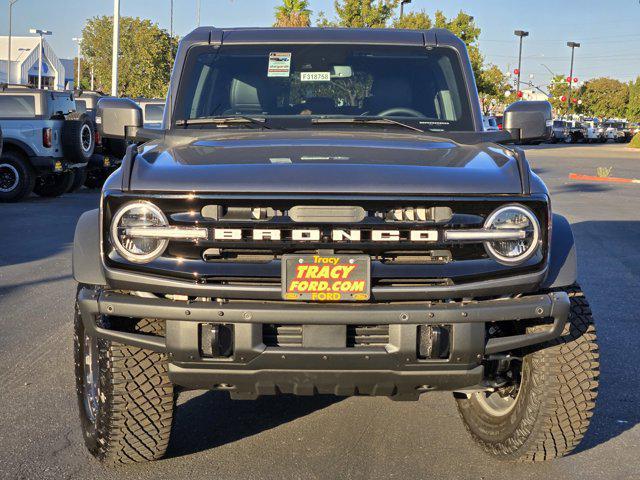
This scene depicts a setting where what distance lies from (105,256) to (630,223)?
1279 centimetres

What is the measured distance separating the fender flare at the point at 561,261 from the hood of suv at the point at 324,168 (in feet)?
1.17

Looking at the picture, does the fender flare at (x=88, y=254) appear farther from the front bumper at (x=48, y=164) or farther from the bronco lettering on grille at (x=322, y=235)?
the front bumper at (x=48, y=164)

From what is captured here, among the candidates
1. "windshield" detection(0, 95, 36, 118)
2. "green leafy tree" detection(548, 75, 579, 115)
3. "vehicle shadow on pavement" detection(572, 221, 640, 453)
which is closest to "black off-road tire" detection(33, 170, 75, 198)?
"windshield" detection(0, 95, 36, 118)

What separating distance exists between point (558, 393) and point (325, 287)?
1.18 m

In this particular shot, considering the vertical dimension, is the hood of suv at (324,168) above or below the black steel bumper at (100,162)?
above

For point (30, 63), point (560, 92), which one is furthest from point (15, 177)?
point (560, 92)

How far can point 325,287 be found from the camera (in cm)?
369

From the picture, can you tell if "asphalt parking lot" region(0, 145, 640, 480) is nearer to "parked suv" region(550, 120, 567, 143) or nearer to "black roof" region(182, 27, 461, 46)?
"black roof" region(182, 27, 461, 46)

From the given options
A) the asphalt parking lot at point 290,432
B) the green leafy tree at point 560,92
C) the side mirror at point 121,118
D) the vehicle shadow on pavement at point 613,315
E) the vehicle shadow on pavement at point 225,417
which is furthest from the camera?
the green leafy tree at point 560,92

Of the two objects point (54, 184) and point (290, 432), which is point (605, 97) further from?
point (290, 432)

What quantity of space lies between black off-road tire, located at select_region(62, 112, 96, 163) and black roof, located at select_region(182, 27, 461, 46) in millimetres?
12368

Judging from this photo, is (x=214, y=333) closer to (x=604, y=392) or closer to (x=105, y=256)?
(x=105, y=256)

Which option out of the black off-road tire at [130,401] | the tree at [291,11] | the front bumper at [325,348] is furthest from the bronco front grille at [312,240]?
the tree at [291,11]

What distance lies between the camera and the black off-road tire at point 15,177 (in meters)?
17.5
